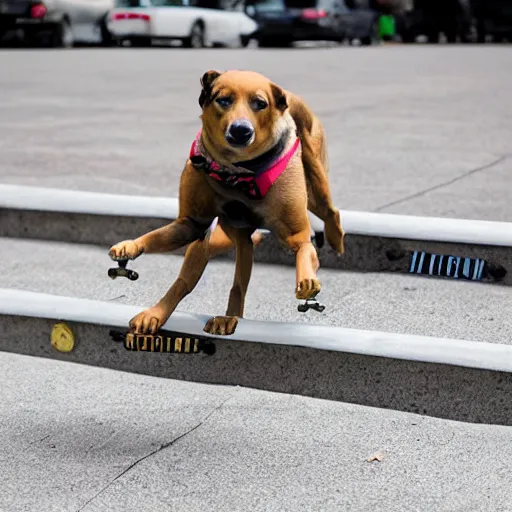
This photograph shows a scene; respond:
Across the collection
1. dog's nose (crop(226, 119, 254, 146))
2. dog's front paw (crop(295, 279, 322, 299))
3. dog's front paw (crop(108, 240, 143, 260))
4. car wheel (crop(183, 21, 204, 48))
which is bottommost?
car wheel (crop(183, 21, 204, 48))

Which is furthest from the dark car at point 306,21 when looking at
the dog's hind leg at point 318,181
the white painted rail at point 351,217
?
the dog's hind leg at point 318,181

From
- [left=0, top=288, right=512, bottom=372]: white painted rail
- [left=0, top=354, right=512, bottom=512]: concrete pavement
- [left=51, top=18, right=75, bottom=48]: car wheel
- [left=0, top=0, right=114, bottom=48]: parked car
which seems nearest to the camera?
[left=0, top=354, right=512, bottom=512]: concrete pavement

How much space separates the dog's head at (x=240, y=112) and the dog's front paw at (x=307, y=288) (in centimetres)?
40

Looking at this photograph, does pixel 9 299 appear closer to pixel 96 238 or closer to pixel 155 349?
pixel 155 349

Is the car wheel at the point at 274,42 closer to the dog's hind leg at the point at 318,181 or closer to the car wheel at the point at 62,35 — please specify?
the car wheel at the point at 62,35

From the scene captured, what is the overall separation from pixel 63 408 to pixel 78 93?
10.0m

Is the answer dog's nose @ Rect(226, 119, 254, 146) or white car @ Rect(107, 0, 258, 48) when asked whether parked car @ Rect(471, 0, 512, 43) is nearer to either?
white car @ Rect(107, 0, 258, 48)

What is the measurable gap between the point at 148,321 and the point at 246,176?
547mm

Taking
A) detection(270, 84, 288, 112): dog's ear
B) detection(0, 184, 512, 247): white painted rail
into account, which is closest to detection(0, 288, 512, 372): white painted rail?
detection(270, 84, 288, 112): dog's ear

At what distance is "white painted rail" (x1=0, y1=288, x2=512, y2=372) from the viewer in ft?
10.2

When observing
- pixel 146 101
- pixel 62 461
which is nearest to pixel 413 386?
pixel 62 461

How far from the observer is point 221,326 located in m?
3.34

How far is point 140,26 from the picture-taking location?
23469 mm

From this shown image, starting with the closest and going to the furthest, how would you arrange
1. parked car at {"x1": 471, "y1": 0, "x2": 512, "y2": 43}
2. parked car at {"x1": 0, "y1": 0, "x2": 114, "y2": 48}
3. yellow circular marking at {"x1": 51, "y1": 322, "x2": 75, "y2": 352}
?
yellow circular marking at {"x1": 51, "y1": 322, "x2": 75, "y2": 352}, parked car at {"x1": 0, "y1": 0, "x2": 114, "y2": 48}, parked car at {"x1": 471, "y1": 0, "x2": 512, "y2": 43}
